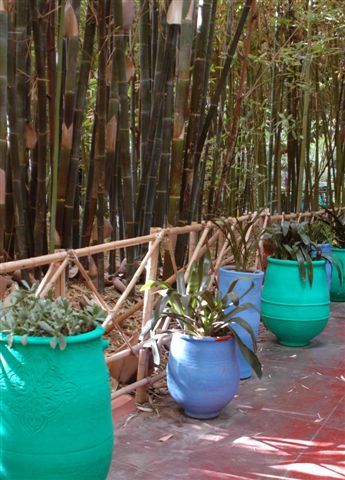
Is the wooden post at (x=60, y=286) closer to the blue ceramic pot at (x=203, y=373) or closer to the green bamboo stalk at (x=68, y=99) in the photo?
the blue ceramic pot at (x=203, y=373)

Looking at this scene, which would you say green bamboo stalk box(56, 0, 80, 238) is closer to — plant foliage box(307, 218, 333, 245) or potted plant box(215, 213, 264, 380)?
potted plant box(215, 213, 264, 380)

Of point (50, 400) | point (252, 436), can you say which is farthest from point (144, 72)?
point (50, 400)

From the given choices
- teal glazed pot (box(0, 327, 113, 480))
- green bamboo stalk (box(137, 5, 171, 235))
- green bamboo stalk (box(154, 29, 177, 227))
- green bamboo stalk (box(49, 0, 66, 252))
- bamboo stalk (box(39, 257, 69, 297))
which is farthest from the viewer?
green bamboo stalk (box(154, 29, 177, 227))

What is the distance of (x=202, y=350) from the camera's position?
259cm

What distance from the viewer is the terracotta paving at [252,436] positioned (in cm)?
222

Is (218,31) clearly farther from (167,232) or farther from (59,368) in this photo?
(59,368)

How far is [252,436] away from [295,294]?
1.31 metres

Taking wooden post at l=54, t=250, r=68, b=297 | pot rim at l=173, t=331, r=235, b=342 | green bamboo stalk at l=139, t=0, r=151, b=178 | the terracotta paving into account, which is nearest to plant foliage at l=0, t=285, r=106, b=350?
wooden post at l=54, t=250, r=68, b=297

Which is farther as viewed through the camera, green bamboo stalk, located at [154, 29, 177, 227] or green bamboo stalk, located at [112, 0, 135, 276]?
green bamboo stalk, located at [154, 29, 177, 227]

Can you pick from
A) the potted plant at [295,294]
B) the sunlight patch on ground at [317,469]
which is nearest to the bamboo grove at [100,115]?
the potted plant at [295,294]

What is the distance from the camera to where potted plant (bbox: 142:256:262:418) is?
2.59 metres

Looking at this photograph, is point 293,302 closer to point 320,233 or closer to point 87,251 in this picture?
point 320,233

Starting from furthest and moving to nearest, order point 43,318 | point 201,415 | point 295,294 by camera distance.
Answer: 1. point 295,294
2. point 201,415
3. point 43,318

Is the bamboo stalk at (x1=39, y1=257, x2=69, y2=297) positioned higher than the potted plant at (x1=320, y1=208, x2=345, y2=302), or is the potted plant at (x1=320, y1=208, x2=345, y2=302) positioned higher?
the bamboo stalk at (x1=39, y1=257, x2=69, y2=297)
